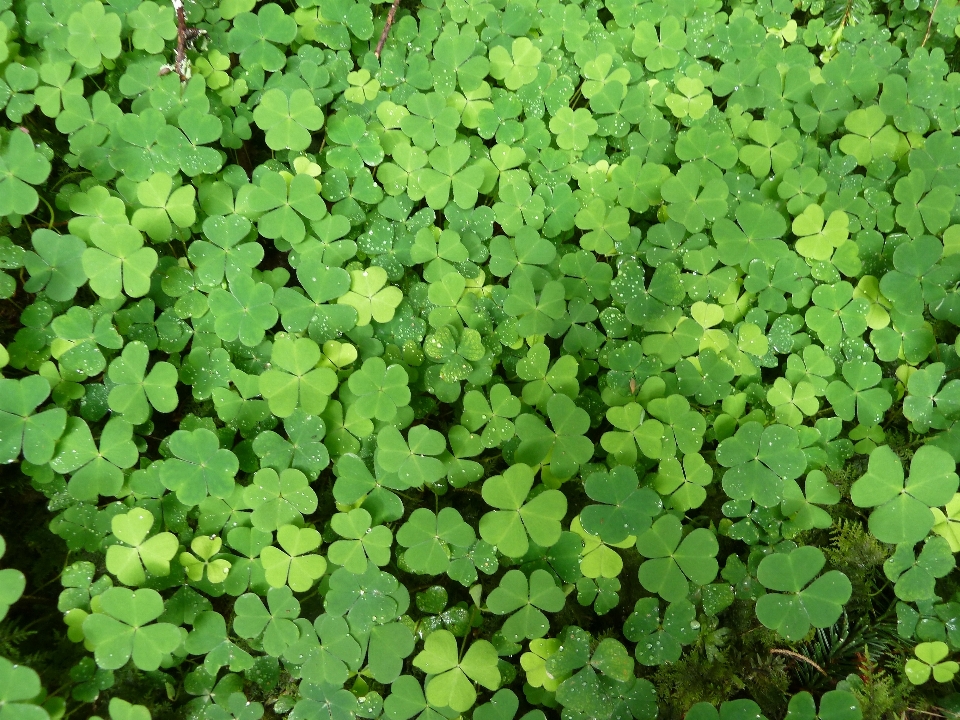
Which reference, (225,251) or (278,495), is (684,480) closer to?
(278,495)

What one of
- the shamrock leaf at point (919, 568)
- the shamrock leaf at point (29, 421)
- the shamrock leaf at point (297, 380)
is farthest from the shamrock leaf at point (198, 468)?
the shamrock leaf at point (919, 568)

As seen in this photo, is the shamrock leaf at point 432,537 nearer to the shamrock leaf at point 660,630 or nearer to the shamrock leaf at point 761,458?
the shamrock leaf at point 660,630

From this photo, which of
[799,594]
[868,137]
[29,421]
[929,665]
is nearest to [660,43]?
[868,137]

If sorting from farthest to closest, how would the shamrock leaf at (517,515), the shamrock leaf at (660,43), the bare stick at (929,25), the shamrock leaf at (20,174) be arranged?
the bare stick at (929,25), the shamrock leaf at (660,43), the shamrock leaf at (20,174), the shamrock leaf at (517,515)

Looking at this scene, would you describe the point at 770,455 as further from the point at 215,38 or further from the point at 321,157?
the point at 215,38

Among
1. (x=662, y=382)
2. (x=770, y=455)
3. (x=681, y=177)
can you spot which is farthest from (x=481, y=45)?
(x=770, y=455)
